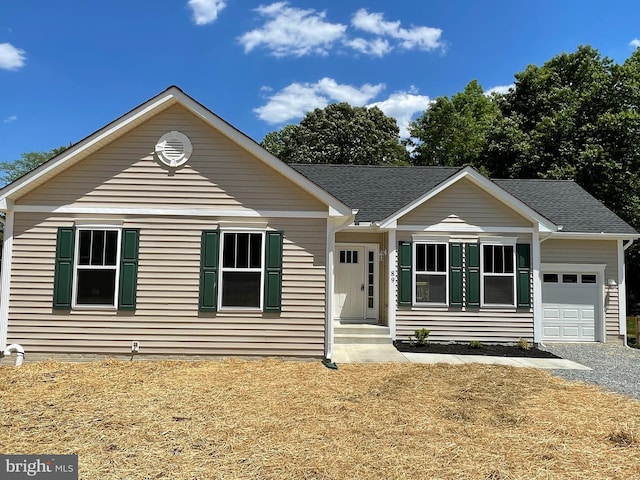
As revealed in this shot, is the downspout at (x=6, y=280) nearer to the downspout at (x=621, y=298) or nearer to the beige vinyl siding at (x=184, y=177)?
the beige vinyl siding at (x=184, y=177)

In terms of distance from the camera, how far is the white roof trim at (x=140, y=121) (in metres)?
7.59

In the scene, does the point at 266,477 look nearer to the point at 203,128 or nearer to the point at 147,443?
the point at 147,443

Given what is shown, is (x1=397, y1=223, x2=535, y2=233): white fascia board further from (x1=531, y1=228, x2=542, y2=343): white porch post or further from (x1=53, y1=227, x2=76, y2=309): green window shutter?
(x1=53, y1=227, x2=76, y2=309): green window shutter

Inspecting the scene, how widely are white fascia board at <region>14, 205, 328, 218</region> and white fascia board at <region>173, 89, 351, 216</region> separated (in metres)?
0.34

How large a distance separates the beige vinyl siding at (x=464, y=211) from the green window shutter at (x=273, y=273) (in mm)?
3864

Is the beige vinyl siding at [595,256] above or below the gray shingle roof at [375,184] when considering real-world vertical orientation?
below

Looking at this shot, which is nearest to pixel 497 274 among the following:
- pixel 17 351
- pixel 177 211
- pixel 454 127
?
pixel 177 211

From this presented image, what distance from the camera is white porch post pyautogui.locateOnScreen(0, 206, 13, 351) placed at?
7.63 m

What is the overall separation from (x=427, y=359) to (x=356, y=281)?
10.8 ft

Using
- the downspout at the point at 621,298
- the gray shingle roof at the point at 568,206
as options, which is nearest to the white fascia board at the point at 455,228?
the gray shingle roof at the point at 568,206

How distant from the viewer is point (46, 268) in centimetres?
779

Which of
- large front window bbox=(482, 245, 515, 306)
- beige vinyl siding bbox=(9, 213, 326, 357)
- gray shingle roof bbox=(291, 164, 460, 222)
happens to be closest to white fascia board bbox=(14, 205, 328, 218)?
beige vinyl siding bbox=(9, 213, 326, 357)

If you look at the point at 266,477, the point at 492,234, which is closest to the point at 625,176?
the point at 492,234

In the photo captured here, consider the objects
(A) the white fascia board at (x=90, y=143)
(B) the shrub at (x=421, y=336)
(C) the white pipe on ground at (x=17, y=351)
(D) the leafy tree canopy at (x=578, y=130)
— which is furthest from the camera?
(D) the leafy tree canopy at (x=578, y=130)
